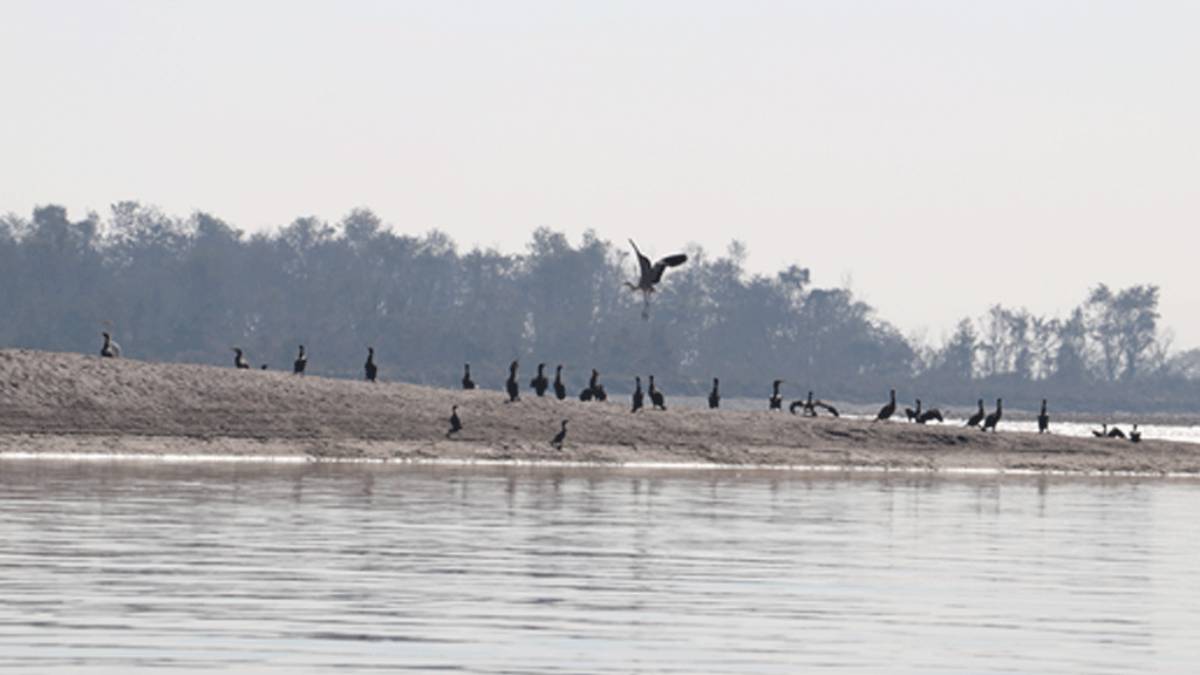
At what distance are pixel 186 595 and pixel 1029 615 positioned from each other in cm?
901

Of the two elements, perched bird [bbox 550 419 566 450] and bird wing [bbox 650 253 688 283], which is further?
perched bird [bbox 550 419 566 450]

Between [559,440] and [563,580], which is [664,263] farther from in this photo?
[563,580]

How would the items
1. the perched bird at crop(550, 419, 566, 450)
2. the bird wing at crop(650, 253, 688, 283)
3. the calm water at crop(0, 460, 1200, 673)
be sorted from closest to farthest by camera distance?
1. the calm water at crop(0, 460, 1200, 673)
2. the bird wing at crop(650, 253, 688, 283)
3. the perched bird at crop(550, 419, 566, 450)

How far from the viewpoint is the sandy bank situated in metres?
59.0

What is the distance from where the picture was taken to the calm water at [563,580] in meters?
21.5

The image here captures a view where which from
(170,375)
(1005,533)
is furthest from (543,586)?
(170,375)

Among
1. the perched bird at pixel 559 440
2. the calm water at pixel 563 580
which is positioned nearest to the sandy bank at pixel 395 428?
the perched bird at pixel 559 440

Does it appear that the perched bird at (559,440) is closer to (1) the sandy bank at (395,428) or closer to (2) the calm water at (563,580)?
(1) the sandy bank at (395,428)

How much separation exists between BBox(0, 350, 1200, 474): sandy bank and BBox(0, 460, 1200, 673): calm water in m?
10.5

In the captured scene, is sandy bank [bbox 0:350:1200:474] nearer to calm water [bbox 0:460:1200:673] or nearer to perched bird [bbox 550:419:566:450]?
perched bird [bbox 550:419:566:450]

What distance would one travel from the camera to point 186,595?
25.0 meters

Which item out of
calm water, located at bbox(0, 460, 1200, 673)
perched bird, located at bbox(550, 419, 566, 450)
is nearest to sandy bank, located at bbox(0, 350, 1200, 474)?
perched bird, located at bbox(550, 419, 566, 450)

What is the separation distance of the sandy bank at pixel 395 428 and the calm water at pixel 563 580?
1052cm

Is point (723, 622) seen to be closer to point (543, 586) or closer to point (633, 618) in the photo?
point (633, 618)
